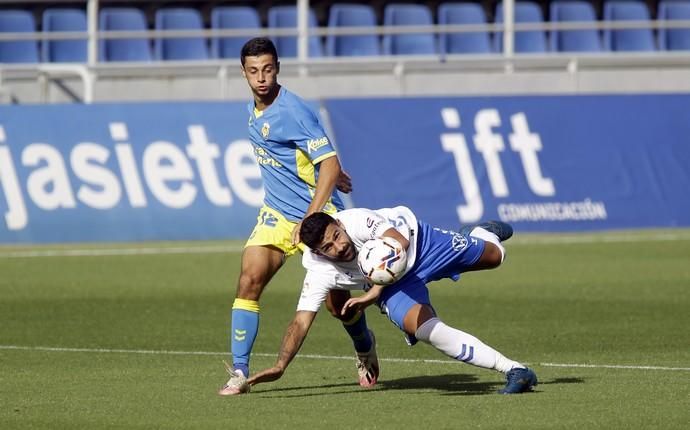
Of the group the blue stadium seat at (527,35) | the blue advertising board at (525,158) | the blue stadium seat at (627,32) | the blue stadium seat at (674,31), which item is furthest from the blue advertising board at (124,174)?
the blue stadium seat at (674,31)

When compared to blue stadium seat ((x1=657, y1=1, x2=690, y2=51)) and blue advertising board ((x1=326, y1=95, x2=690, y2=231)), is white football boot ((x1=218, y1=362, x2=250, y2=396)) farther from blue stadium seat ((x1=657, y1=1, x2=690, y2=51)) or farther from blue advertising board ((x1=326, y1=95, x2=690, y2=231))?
blue stadium seat ((x1=657, y1=1, x2=690, y2=51))

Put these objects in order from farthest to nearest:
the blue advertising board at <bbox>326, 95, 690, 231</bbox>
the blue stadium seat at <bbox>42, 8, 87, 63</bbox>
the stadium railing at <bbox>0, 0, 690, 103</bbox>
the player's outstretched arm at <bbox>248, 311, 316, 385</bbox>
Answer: the blue stadium seat at <bbox>42, 8, 87, 63</bbox> < the stadium railing at <bbox>0, 0, 690, 103</bbox> < the blue advertising board at <bbox>326, 95, 690, 231</bbox> < the player's outstretched arm at <bbox>248, 311, 316, 385</bbox>

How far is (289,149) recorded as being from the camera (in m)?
10.4

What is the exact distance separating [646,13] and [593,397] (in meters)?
22.3

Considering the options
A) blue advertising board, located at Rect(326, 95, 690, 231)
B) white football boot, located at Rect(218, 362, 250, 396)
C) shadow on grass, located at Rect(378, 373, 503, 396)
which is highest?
white football boot, located at Rect(218, 362, 250, 396)

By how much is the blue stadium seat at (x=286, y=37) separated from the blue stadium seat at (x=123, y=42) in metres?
2.42

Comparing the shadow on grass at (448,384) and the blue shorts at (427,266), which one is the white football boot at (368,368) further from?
the blue shorts at (427,266)

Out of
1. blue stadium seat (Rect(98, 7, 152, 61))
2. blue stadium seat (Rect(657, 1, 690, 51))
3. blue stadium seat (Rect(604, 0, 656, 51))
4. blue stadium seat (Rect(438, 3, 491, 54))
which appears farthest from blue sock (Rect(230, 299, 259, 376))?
blue stadium seat (Rect(657, 1, 690, 51))

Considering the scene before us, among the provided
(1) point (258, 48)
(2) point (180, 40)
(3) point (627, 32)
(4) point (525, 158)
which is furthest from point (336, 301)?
(3) point (627, 32)

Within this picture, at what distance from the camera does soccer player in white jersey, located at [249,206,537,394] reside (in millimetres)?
9469

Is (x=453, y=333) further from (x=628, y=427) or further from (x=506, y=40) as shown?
(x=506, y=40)

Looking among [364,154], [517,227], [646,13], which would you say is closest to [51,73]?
[364,154]

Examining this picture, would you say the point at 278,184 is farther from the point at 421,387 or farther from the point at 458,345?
the point at 458,345

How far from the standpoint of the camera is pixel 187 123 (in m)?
23.2
